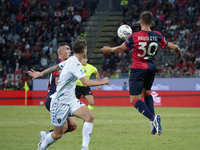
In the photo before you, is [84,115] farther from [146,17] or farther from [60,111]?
[146,17]

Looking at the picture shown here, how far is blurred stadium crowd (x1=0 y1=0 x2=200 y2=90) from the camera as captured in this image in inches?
837

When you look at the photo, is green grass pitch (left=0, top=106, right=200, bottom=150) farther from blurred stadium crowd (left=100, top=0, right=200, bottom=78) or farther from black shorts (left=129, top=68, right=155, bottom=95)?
blurred stadium crowd (left=100, top=0, right=200, bottom=78)

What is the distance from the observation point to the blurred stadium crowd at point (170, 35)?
20.4 metres

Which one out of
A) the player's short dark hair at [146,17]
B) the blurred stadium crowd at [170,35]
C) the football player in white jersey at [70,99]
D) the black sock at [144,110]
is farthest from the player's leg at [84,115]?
the blurred stadium crowd at [170,35]

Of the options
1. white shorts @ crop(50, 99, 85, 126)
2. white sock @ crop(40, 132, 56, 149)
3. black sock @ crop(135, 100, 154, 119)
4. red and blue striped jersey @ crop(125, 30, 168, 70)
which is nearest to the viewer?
white shorts @ crop(50, 99, 85, 126)

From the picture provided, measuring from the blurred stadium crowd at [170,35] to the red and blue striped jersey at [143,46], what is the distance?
41.4ft

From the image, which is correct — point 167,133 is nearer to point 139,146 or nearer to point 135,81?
point 139,146

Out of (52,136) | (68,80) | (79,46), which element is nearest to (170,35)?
(79,46)

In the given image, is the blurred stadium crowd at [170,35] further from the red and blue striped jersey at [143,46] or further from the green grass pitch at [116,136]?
the red and blue striped jersey at [143,46]

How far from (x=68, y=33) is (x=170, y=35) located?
743 centimetres

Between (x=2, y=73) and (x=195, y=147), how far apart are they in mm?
17719

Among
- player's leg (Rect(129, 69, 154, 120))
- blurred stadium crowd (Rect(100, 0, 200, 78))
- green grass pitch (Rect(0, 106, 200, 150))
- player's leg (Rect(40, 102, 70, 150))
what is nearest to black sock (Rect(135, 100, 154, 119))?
player's leg (Rect(129, 69, 154, 120))

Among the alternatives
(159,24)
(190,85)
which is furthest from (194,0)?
(190,85)

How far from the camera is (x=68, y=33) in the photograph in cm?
2577
